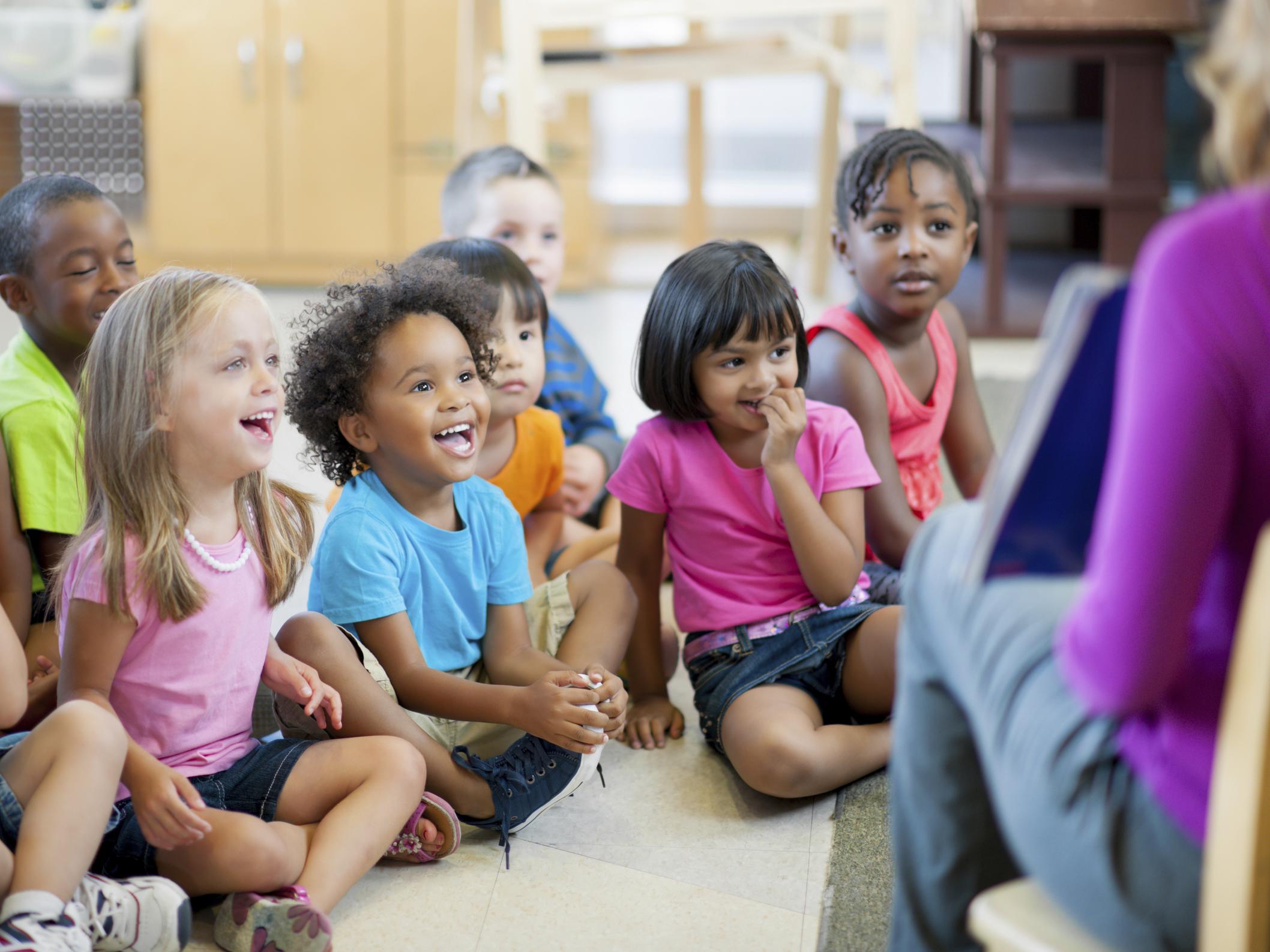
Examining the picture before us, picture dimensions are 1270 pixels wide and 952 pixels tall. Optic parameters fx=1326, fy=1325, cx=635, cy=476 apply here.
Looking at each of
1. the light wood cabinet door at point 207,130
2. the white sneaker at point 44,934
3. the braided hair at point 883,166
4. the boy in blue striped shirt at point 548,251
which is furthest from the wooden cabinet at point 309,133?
the white sneaker at point 44,934

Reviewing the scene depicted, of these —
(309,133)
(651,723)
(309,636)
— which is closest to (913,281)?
(651,723)

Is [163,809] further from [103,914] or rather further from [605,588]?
[605,588]

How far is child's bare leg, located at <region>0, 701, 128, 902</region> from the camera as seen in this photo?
3.01ft

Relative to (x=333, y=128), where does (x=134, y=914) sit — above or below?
below

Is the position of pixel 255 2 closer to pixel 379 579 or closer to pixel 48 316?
pixel 48 316

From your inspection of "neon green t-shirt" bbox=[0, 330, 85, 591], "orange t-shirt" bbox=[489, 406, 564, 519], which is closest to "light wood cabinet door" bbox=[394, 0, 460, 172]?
"orange t-shirt" bbox=[489, 406, 564, 519]

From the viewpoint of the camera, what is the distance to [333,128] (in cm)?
380

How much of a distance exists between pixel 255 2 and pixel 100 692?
10.3 ft

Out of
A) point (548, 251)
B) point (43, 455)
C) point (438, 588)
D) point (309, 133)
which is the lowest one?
point (438, 588)

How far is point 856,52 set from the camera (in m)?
4.60

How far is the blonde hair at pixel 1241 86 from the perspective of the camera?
0.59 metres

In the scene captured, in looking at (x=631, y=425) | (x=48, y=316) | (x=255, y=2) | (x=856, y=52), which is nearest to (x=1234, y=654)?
(x=48, y=316)

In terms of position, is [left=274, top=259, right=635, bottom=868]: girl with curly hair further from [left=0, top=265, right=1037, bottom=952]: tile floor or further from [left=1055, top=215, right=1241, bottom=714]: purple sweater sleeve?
[left=1055, top=215, right=1241, bottom=714]: purple sweater sleeve

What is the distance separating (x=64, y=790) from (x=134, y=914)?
114mm
